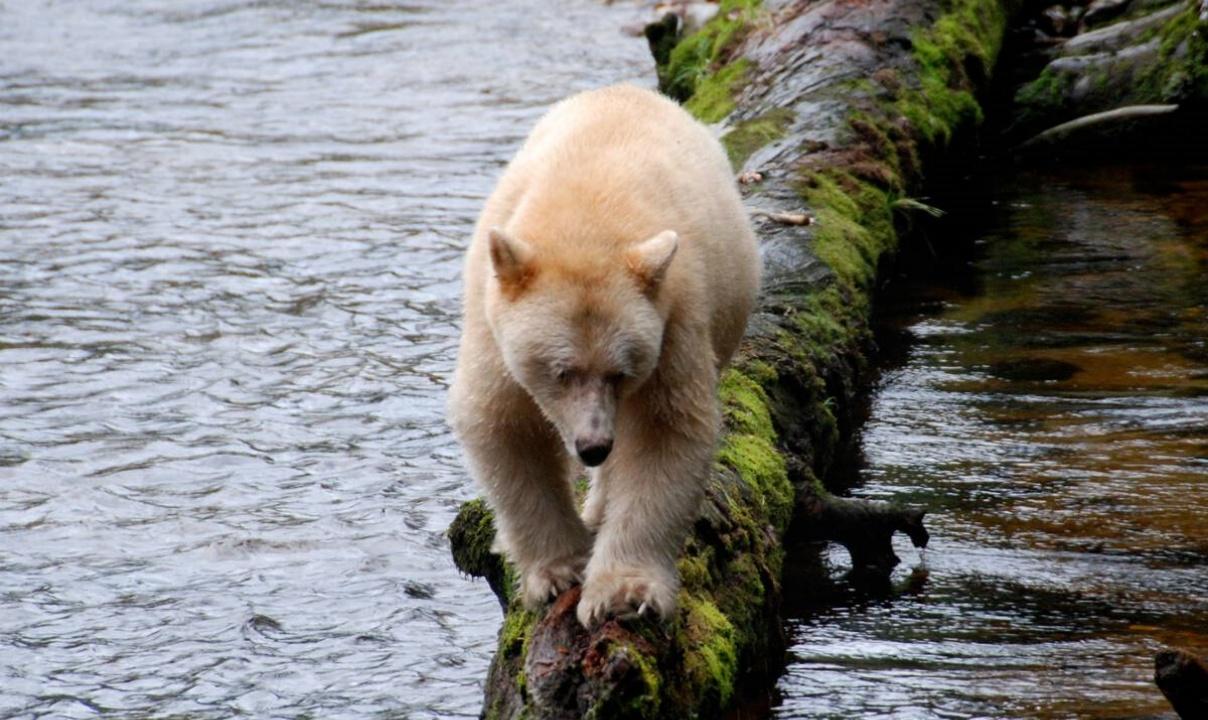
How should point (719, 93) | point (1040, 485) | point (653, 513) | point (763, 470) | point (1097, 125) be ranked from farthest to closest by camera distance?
point (1097, 125) < point (719, 93) < point (1040, 485) < point (763, 470) < point (653, 513)

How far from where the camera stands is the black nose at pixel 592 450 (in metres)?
5.05

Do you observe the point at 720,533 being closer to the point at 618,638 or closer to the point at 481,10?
the point at 618,638

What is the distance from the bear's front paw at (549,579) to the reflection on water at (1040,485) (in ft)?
4.04

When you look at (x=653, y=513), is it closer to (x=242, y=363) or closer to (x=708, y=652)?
(x=708, y=652)

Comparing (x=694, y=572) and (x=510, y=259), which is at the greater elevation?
(x=510, y=259)

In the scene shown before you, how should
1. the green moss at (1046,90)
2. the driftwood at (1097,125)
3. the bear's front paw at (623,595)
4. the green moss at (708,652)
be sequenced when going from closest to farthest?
1. the bear's front paw at (623,595)
2. the green moss at (708,652)
3. the driftwood at (1097,125)
4. the green moss at (1046,90)

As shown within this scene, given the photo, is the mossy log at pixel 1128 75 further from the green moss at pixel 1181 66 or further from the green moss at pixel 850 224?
the green moss at pixel 850 224

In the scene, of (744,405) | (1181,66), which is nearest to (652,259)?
(744,405)

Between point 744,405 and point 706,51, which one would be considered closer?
point 744,405

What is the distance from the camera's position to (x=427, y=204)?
15055mm

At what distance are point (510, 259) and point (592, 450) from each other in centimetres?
64

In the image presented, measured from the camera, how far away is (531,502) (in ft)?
19.0

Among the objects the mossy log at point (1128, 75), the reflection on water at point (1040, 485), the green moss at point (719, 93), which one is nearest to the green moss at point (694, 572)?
the reflection on water at point (1040, 485)

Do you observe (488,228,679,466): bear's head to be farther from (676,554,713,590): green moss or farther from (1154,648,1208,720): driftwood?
(1154,648,1208,720): driftwood
